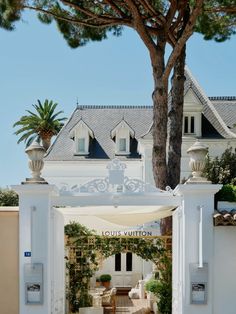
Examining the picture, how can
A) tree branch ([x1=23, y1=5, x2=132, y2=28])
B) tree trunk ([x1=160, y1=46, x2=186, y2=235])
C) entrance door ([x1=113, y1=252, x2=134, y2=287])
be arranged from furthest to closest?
entrance door ([x1=113, y1=252, x2=134, y2=287]) < tree trunk ([x1=160, y1=46, x2=186, y2=235]) < tree branch ([x1=23, y1=5, x2=132, y2=28])

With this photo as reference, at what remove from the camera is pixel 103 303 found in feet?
61.5

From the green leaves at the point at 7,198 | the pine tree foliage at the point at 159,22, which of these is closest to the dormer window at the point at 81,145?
the green leaves at the point at 7,198

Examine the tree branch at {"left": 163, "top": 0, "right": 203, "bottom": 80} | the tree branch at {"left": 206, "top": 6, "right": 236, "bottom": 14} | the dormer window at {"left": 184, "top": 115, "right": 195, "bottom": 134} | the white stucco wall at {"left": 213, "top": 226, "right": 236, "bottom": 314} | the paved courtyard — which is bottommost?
the paved courtyard

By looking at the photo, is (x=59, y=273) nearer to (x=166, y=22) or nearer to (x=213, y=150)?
(x=166, y=22)

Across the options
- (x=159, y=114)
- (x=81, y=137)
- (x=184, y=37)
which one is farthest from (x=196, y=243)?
(x=81, y=137)

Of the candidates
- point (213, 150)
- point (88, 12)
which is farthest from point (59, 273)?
point (213, 150)

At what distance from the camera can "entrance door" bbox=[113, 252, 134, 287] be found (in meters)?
27.9

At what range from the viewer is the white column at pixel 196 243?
10078mm

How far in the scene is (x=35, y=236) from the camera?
399 inches

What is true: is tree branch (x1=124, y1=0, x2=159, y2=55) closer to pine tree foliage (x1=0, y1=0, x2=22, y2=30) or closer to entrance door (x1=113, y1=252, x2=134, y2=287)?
pine tree foliage (x1=0, y1=0, x2=22, y2=30)

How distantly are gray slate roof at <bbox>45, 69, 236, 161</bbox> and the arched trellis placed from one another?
16079mm

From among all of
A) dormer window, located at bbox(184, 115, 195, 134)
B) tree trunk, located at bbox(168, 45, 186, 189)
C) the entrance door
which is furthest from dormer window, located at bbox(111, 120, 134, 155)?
tree trunk, located at bbox(168, 45, 186, 189)

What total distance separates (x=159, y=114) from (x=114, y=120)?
1606cm

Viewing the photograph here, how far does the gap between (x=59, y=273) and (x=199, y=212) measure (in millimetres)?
3568
